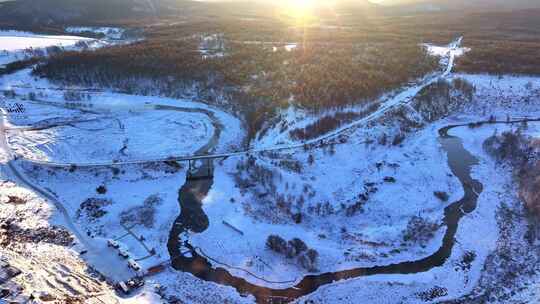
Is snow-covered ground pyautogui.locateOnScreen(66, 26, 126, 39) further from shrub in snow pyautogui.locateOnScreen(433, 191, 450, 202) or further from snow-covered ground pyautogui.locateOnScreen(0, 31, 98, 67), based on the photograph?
shrub in snow pyautogui.locateOnScreen(433, 191, 450, 202)

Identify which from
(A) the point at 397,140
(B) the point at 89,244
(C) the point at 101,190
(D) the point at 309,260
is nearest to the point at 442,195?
(A) the point at 397,140

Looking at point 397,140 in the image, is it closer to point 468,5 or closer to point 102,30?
point 102,30

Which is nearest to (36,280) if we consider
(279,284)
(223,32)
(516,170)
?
(279,284)

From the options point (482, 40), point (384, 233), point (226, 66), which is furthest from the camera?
point (482, 40)

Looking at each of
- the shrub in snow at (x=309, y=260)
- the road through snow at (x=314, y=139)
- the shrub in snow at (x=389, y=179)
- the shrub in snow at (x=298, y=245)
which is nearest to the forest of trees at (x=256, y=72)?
the road through snow at (x=314, y=139)

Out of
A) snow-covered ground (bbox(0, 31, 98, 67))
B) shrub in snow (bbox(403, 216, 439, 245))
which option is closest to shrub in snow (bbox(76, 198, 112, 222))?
shrub in snow (bbox(403, 216, 439, 245))

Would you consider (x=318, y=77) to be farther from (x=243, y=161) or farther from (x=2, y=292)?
(x=2, y=292)
